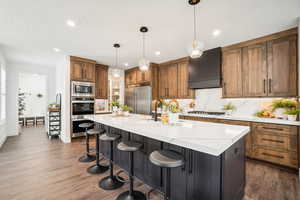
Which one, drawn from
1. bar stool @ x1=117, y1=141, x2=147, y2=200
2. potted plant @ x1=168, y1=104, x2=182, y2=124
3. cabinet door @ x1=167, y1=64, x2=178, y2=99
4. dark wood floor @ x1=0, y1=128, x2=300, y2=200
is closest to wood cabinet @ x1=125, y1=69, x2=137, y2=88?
cabinet door @ x1=167, y1=64, x2=178, y2=99

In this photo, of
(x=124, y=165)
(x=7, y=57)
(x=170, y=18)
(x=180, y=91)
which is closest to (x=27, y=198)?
(x=124, y=165)

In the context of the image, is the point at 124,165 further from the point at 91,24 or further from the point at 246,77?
the point at 246,77

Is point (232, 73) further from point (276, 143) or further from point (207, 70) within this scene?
point (276, 143)

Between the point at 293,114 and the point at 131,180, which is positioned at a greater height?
the point at 293,114

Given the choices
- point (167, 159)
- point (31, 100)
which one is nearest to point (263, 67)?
point (167, 159)

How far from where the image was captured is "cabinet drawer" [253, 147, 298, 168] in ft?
7.99

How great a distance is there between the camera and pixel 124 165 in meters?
2.41

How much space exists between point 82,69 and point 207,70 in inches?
151

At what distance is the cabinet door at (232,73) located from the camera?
3314 mm

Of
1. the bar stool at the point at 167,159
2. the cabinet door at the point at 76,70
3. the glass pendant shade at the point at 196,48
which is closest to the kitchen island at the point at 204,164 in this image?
the bar stool at the point at 167,159

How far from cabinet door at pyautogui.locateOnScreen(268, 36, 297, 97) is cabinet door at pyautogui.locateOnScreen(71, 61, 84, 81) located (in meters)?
4.97

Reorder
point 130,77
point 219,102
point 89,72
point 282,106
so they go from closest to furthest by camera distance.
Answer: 1. point 282,106
2. point 219,102
3. point 89,72
4. point 130,77

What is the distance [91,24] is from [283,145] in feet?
13.7

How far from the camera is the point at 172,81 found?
15.8 ft
